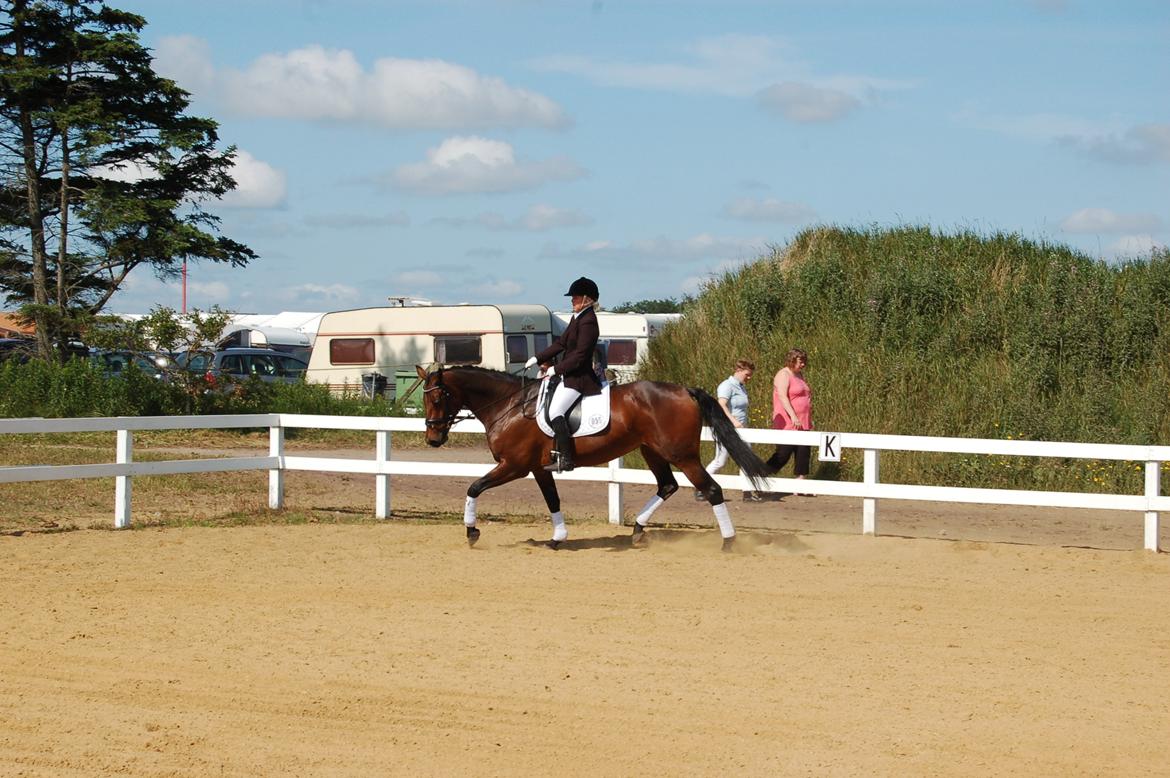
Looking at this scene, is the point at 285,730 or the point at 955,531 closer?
the point at 285,730

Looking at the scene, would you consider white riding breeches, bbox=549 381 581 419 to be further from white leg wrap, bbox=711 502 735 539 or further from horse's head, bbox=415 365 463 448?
white leg wrap, bbox=711 502 735 539

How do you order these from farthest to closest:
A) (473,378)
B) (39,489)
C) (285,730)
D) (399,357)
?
(399,357) → (39,489) → (473,378) → (285,730)

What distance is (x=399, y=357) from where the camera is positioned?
32188 millimetres

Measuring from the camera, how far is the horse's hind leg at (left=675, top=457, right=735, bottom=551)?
1251 cm

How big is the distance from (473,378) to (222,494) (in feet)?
18.8

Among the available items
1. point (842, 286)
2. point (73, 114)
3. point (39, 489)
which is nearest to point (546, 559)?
point (39, 489)

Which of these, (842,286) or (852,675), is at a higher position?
(842,286)

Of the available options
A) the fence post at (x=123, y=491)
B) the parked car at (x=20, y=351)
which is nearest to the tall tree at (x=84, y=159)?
the parked car at (x=20, y=351)

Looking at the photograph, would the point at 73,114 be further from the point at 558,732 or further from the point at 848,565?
the point at 558,732

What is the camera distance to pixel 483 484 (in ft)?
41.5

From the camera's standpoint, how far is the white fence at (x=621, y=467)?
42.6ft

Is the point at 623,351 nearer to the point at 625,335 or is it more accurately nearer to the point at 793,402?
the point at 625,335

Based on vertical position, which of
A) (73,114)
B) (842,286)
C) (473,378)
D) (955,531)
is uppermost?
(73,114)

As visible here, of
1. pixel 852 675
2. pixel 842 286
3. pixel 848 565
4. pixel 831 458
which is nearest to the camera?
pixel 852 675
